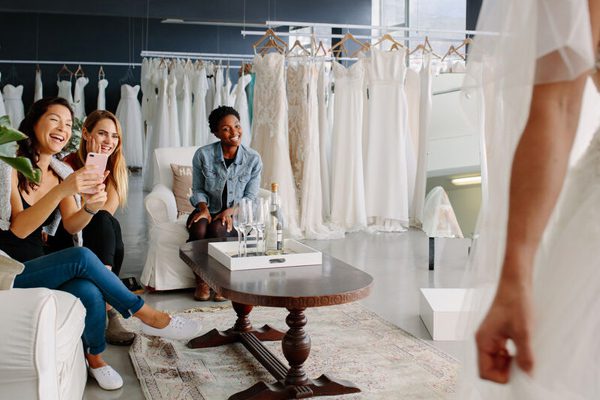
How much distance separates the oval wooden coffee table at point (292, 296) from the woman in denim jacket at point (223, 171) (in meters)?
1.50

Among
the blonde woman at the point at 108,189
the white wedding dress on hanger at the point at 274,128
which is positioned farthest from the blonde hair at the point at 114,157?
the white wedding dress on hanger at the point at 274,128

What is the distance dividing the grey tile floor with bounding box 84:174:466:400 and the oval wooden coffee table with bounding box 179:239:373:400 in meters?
0.48

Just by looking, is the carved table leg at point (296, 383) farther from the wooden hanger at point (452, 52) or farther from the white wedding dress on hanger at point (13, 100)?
the white wedding dress on hanger at point (13, 100)

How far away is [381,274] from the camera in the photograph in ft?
16.9

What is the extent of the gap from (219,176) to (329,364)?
73.4 inches

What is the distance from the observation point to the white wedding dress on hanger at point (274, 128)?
657cm

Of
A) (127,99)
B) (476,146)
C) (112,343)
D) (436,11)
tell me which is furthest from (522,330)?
(127,99)

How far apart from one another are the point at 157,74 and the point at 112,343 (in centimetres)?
612

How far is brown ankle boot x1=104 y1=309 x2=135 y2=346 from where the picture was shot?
3555 millimetres

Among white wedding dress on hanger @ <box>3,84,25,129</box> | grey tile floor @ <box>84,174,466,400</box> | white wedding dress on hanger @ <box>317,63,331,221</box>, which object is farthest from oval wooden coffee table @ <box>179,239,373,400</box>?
white wedding dress on hanger @ <box>3,84,25,129</box>

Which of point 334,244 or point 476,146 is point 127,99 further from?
point 476,146

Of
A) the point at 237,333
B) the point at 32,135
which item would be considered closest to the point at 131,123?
the point at 237,333

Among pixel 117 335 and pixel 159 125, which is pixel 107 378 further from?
pixel 159 125

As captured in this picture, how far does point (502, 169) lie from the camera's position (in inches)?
39.0
